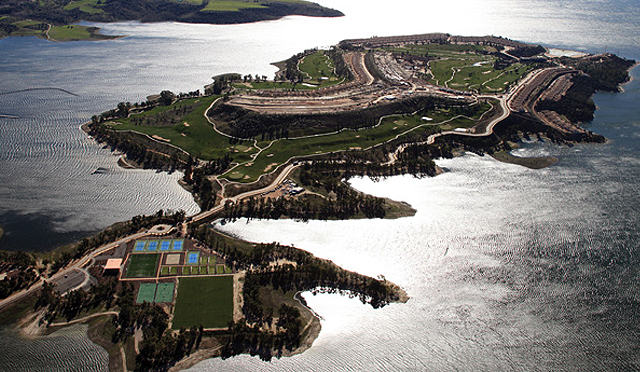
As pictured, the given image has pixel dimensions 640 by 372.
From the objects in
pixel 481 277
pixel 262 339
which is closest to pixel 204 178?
pixel 262 339

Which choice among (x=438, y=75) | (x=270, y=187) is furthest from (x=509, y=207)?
(x=438, y=75)

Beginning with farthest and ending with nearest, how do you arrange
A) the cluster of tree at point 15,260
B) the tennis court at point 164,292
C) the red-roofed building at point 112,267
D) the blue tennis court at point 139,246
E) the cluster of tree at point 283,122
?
the cluster of tree at point 283,122 → the blue tennis court at point 139,246 → the cluster of tree at point 15,260 → the red-roofed building at point 112,267 → the tennis court at point 164,292

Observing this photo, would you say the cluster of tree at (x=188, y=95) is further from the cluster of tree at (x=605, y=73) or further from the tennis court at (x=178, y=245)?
the cluster of tree at (x=605, y=73)

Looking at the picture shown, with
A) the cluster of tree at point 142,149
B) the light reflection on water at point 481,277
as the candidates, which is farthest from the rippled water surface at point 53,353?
the cluster of tree at point 142,149

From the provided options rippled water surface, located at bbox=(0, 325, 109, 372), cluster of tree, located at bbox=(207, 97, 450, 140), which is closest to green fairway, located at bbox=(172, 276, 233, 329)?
rippled water surface, located at bbox=(0, 325, 109, 372)

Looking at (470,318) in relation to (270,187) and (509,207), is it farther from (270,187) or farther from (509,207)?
(270,187)

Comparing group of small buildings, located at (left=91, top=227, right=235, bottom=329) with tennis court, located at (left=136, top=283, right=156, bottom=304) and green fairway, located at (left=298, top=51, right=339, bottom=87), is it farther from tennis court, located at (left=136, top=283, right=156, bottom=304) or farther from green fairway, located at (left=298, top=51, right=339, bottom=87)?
green fairway, located at (left=298, top=51, right=339, bottom=87)

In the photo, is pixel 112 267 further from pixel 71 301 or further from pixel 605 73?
pixel 605 73
